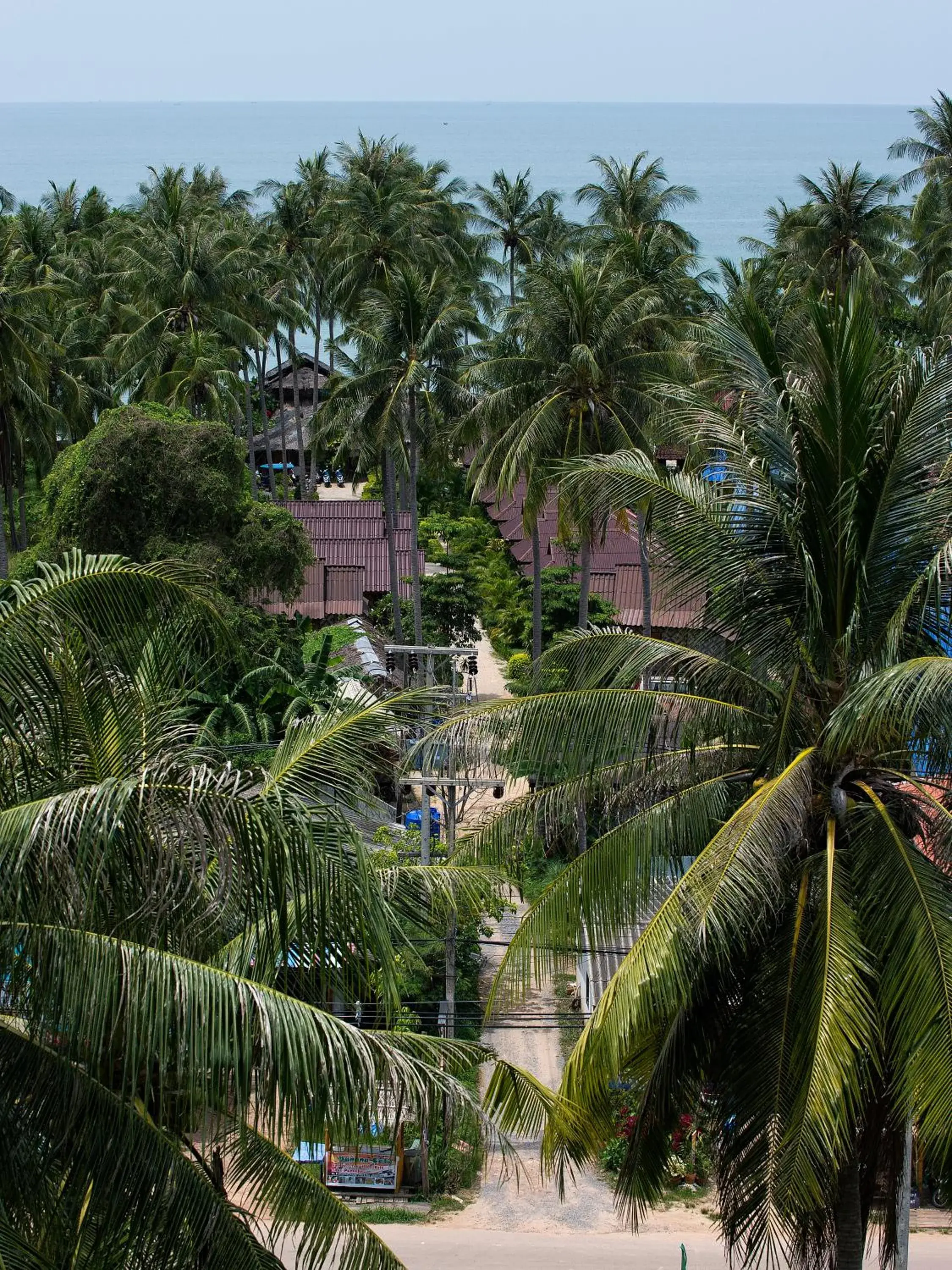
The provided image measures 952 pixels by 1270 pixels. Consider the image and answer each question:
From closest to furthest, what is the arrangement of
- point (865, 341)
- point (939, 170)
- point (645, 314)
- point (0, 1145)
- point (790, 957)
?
point (0, 1145) < point (790, 957) < point (865, 341) < point (645, 314) < point (939, 170)

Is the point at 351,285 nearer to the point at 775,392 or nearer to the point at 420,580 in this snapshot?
the point at 420,580

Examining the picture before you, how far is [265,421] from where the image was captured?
55.5 meters

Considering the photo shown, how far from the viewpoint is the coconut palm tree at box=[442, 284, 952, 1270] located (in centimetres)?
891

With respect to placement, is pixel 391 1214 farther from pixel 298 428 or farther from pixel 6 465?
pixel 298 428

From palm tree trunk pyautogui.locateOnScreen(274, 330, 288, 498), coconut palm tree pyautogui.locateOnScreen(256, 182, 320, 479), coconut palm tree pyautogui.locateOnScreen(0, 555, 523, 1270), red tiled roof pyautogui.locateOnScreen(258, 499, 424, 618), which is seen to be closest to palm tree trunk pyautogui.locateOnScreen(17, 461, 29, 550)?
palm tree trunk pyautogui.locateOnScreen(274, 330, 288, 498)

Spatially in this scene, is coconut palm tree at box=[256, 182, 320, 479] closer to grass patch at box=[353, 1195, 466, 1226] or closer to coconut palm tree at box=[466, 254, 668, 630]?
coconut palm tree at box=[466, 254, 668, 630]

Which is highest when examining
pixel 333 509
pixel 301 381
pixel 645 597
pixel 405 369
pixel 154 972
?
pixel 301 381

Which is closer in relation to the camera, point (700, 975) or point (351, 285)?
point (700, 975)

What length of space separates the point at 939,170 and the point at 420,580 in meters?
32.2

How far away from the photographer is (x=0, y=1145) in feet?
23.6

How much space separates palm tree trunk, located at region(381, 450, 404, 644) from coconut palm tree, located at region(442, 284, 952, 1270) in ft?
98.9

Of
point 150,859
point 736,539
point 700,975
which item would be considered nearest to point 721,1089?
point 700,975

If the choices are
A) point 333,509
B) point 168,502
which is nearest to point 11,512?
point 333,509

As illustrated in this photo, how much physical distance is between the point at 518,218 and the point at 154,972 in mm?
64674
